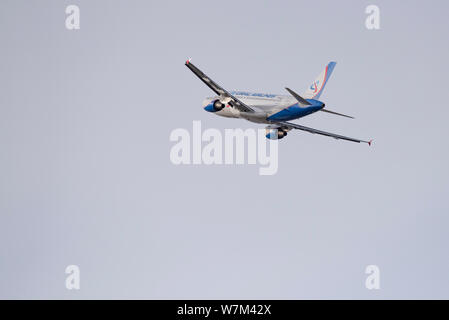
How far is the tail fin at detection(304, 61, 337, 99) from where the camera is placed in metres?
103

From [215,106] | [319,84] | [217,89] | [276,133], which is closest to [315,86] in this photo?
[319,84]

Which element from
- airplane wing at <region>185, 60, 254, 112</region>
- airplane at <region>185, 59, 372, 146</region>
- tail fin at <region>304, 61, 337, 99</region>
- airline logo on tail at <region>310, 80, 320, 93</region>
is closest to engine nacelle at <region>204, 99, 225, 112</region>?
airplane at <region>185, 59, 372, 146</region>

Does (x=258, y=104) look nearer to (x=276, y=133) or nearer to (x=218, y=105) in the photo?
(x=218, y=105)

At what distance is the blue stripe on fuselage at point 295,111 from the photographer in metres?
98.5

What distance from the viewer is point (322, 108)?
325 ft

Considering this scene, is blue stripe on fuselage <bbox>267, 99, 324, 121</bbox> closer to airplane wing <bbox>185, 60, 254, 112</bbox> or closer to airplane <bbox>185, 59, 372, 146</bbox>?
airplane <bbox>185, 59, 372, 146</bbox>

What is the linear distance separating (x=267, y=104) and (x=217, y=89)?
5.62 metres

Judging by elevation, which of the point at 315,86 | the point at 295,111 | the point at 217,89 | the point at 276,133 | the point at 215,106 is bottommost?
the point at 276,133

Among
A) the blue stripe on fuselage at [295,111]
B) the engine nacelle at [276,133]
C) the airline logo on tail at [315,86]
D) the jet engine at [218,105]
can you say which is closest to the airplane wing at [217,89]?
the jet engine at [218,105]

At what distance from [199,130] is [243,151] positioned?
5659 millimetres

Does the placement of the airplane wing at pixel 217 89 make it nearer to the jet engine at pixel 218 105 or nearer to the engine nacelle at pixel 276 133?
the jet engine at pixel 218 105

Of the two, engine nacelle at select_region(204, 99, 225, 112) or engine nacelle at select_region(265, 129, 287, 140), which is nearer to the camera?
engine nacelle at select_region(204, 99, 225, 112)

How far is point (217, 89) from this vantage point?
3989 inches
